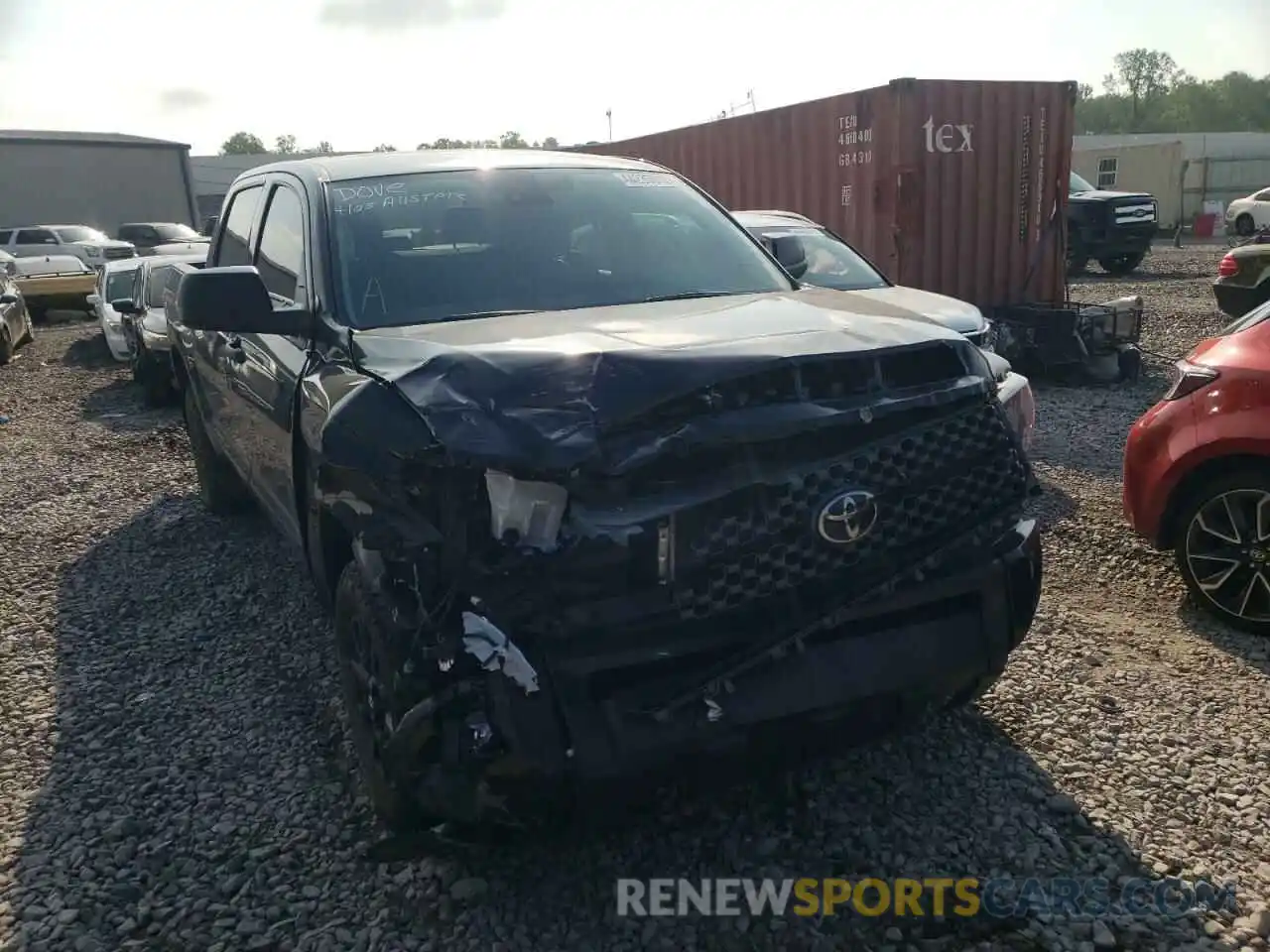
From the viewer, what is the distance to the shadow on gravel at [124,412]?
31.8 feet

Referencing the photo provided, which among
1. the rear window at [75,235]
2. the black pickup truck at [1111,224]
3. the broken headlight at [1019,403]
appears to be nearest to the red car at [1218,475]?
the broken headlight at [1019,403]

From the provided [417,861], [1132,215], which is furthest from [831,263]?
[1132,215]

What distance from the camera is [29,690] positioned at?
414 centimetres

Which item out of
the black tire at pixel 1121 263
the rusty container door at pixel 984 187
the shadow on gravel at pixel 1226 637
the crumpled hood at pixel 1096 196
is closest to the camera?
the shadow on gravel at pixel 1226 637

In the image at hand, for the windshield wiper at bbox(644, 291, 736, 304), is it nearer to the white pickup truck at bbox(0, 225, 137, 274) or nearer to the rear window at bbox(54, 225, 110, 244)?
the white pickup truck at bbox(0, 225, 137, 274)

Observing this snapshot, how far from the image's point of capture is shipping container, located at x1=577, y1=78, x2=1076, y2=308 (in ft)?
32.7

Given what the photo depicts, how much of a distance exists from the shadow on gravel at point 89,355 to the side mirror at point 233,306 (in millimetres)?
12028

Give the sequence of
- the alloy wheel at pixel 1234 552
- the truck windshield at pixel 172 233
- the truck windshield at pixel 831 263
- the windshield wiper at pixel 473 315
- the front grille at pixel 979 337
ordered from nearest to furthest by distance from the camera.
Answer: the windshield wiper at pixel 473 315 → the alloy wheel at pixel 1234 552 → the front grille at pixel 979 337 → the truck windshield at pixel 831 263 → the truck windshield at pixel 172 233

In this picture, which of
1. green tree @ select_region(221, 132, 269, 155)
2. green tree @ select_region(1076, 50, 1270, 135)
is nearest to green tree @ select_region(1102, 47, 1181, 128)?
green tree @ select_region(1076, 50, 1270, 135)

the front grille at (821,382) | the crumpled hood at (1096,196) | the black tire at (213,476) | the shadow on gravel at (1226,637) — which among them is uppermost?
Result: the front grille at (821,382)

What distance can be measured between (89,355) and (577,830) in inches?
592

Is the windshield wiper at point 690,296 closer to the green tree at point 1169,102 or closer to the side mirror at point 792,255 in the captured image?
the side mirror at point 792,255

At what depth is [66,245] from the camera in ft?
79.1

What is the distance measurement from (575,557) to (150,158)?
3765cm
